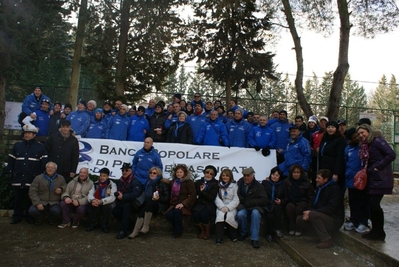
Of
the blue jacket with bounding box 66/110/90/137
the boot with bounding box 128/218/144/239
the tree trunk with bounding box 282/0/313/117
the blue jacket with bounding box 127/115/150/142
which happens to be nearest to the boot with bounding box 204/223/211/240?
the boot with bounding box 128/218/144/239

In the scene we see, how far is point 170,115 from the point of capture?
829 centimetres

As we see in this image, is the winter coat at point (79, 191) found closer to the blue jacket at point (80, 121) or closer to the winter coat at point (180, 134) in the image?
the blue jacket at point (80, 121)

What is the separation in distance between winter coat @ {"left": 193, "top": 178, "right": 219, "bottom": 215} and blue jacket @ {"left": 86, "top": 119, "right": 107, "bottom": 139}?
339 cm

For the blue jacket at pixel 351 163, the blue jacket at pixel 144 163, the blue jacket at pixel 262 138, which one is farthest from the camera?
the blue jacket at pixel 262 138

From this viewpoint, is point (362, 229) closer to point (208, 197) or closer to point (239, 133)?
point (208, 197)

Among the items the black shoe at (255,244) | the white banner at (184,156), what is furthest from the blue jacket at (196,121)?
the black shoe at (255,244)

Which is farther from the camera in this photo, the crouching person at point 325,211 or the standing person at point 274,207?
the standing person at point 274,207

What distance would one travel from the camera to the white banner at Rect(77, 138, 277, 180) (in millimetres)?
7453

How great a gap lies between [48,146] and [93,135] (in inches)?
60.6

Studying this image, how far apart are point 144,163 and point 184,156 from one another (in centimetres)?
130

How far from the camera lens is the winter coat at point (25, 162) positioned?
20.0ft

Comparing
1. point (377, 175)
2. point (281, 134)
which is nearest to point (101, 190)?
point (281, 134)

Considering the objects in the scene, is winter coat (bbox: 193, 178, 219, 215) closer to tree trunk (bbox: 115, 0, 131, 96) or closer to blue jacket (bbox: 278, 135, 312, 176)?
blue jacket (bbox: 278, 135, 312, 176)

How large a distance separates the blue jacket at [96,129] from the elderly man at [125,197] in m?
2.34
